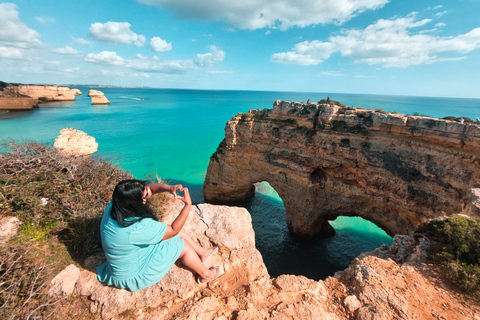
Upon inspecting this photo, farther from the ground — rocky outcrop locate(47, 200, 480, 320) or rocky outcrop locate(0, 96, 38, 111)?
rocky outcrop locate(0, 96, 38, 111)

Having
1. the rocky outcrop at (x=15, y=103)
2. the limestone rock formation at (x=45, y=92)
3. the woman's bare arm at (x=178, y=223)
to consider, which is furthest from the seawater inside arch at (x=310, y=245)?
the limestone rock formation at (x=45, y=92)

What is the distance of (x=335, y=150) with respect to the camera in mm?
9188

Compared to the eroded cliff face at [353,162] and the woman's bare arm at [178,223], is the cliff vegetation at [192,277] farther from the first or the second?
the eroded cliff face at [353,162]

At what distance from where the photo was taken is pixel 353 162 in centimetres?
888

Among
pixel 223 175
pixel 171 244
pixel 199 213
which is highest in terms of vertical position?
pixel 171 244

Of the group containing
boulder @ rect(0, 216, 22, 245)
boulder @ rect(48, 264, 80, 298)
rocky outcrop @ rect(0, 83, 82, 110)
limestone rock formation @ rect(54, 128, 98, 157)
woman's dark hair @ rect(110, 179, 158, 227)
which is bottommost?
limestone rock formation @ rect(54, 128, 98, 157)

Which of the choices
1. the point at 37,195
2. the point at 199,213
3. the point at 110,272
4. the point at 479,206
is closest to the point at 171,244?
the point at 110,272

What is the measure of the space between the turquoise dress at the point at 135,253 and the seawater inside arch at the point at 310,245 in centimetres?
835

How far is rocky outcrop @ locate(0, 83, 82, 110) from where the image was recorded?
136 ft

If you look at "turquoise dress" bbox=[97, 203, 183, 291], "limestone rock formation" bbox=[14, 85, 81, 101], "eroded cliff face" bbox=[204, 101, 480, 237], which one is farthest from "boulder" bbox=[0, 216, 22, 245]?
"limestone rock formation" bbox=[14, 85, 81, 101]

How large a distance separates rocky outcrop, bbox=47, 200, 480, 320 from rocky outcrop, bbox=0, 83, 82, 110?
60.3m

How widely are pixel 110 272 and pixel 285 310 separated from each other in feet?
8.32

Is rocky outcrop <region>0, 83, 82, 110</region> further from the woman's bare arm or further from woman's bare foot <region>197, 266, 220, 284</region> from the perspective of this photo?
woman's bare foot <region>197, 266, 220, 284</region>

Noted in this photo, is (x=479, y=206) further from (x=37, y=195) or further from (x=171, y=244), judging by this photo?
(x=37, y=195)
